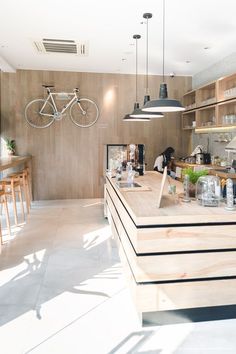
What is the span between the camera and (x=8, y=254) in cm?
379

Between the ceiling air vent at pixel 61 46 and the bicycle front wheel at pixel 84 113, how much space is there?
5.24 feet

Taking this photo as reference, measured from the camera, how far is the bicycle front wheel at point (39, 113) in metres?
7.02

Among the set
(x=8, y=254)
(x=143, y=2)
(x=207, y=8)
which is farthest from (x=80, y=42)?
(x=8, y=254)

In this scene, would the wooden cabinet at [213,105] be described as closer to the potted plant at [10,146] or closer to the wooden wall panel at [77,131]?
the wooden wall panel at [77,131]

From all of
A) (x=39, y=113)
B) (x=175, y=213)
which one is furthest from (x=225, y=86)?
(x=175, y=213)

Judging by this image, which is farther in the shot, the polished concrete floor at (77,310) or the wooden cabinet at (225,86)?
the wooden cabinet at (225,86)

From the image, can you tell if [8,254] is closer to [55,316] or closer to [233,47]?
[55,316]

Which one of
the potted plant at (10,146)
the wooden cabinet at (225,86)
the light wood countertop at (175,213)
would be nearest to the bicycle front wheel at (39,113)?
the potted plant at (10,146)

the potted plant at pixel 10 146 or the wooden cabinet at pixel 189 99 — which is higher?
the wooden cabinet at pixel 189 99

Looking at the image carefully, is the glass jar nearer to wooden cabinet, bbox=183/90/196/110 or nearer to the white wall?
the white wall

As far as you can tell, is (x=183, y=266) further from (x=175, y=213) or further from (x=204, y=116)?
(x=204, y=116)

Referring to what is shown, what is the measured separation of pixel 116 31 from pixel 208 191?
327 cm

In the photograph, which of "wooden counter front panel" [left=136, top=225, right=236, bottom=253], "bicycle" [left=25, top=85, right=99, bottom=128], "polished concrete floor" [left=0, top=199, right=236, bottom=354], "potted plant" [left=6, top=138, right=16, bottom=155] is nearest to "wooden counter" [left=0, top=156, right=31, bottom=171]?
"polished concrete floor" [left=0, top=199, right=236, bottom=354]


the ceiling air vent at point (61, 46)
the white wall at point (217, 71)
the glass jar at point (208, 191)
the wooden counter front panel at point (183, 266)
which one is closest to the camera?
the wooden counter front panel at point (183, 266)
